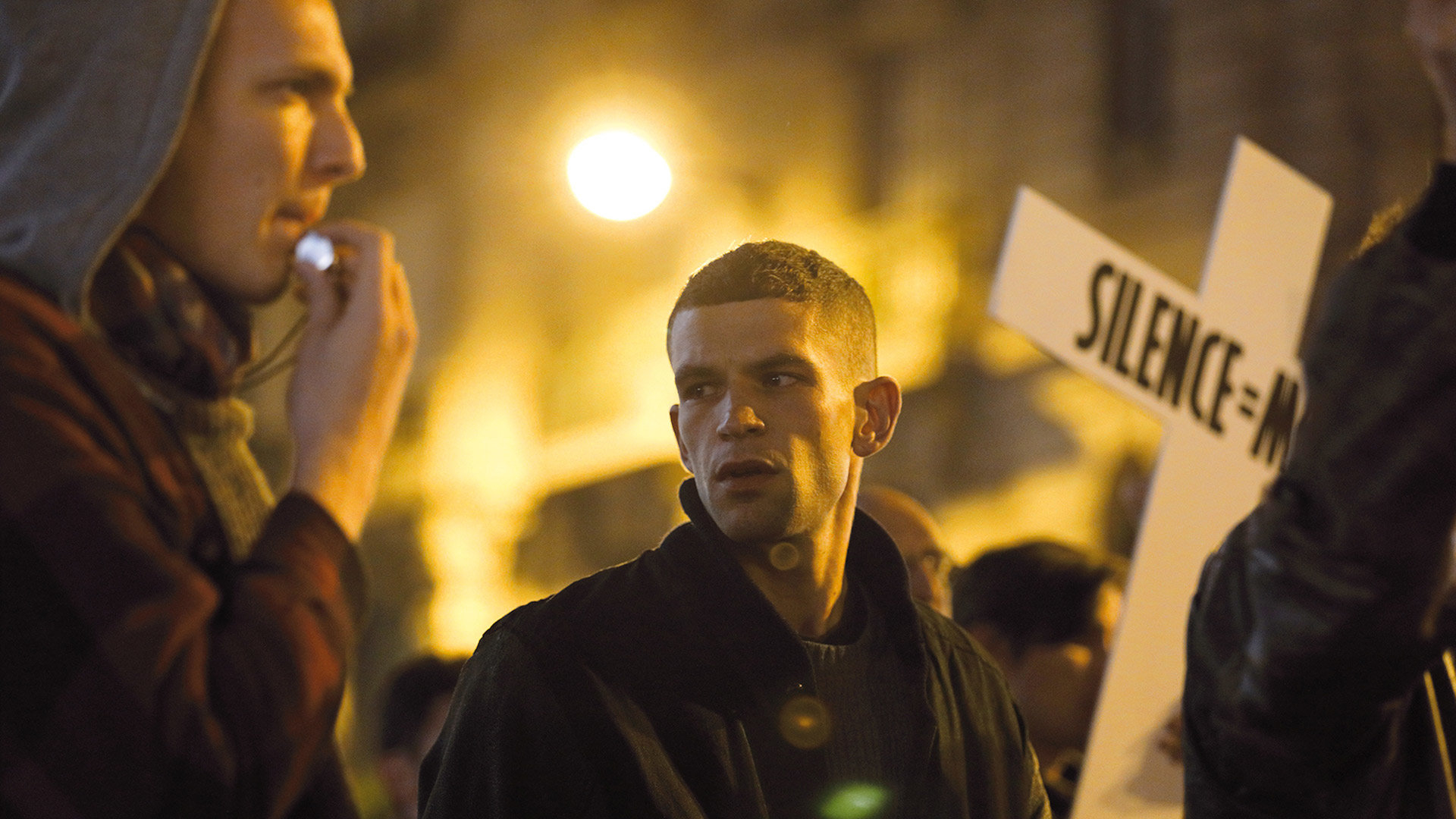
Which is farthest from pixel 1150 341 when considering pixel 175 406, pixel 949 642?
pixel 175 406

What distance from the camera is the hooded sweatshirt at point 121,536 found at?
1.02m

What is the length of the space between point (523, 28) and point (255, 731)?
9246 mm

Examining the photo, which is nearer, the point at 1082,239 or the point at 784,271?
the point at 784,271

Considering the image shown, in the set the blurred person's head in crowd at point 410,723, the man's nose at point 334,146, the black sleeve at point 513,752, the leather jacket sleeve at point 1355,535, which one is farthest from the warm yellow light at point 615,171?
the blurred person's head in crowd at point 410,723

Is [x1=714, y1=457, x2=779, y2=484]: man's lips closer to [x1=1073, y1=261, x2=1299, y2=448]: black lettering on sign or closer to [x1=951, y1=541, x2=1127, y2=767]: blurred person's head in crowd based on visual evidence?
[x1=1073, y1=261, x2=1299, y2=448]: black lettering on sign

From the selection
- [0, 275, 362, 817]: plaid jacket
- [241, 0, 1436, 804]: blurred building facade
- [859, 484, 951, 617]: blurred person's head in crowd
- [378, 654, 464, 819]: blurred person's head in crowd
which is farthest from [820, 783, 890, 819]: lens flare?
[241, 0, 1436, 804]: blurred building facade

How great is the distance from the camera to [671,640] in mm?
1227

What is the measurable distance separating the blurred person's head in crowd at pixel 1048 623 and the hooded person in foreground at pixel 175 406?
4.94ft

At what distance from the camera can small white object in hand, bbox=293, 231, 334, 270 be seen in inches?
49.8

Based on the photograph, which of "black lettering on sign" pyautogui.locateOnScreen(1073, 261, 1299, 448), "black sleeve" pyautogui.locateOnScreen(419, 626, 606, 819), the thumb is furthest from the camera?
"black lettering on sign" pyautogui.locateOnScreen(1073, 261, 1299, 448)

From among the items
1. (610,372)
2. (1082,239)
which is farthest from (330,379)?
(610,372)

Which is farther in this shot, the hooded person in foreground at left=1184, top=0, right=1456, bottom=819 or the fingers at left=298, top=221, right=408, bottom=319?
the fingers at left=298, top=221, right=408, bottom=319

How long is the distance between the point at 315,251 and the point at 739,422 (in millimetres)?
402

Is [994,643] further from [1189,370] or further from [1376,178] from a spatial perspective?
[1376,178]
